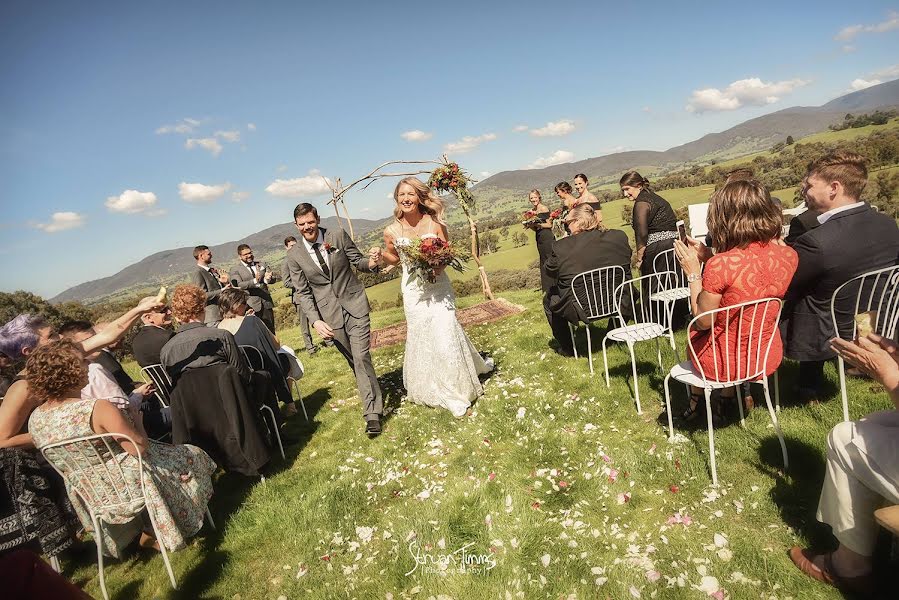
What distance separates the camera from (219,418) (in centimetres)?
503

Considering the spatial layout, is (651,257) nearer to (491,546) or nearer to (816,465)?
(816,465)

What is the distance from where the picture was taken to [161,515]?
153 inches

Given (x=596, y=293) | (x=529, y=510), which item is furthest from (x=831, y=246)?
(x=529, y=510)

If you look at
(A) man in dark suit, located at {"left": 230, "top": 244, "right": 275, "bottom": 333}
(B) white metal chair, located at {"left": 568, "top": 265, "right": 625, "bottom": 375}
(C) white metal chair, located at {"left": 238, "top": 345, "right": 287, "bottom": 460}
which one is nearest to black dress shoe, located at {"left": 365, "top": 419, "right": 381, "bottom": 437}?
(C) white metal chair, located at {"left": 238, "top": 345, "right": 287, "bottom": 460}

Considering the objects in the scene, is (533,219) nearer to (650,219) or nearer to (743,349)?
(650,219)

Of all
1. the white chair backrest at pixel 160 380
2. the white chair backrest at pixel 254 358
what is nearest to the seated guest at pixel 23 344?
the white chair backrest at pixel 160 380

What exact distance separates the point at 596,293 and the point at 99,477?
622 centimetres

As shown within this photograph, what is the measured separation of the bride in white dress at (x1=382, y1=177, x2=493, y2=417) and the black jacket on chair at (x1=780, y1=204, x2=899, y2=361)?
3.99m

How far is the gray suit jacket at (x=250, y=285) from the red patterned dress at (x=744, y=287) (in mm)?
9741

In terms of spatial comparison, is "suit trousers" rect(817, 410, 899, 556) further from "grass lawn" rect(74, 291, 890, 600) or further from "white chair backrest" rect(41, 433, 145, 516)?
"white chair backrest" rect(41, 433, 145, 516)

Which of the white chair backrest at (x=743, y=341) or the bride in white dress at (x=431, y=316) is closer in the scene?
the white chair backrest at (x=743, y=341)

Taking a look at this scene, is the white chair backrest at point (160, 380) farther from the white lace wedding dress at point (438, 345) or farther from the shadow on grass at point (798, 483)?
the shadow on grass at point (798, 483)

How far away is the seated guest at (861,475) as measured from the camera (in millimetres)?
2283

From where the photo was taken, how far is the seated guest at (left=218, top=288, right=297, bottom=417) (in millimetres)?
6039
